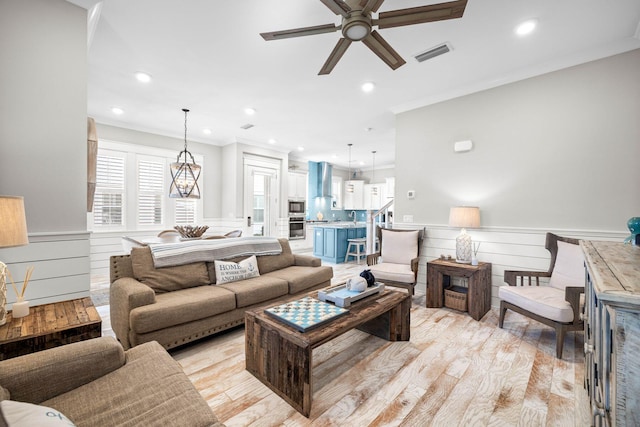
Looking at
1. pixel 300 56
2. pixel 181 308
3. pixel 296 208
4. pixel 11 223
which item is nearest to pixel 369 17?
pixel 300 56

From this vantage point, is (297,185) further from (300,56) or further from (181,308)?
(181,308)

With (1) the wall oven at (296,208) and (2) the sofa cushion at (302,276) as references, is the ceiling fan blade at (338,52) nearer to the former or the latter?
(2) the sofa cushion at (302,276)

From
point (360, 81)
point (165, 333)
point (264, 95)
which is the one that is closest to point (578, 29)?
point (360, 81)

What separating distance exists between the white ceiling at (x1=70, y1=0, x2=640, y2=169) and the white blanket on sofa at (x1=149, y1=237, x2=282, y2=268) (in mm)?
2043

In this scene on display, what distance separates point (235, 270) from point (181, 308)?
2.78 ft

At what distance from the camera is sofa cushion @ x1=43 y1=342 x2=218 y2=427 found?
1.04m

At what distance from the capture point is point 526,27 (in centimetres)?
239

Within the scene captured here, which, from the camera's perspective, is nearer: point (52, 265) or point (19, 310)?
point (19, 310)

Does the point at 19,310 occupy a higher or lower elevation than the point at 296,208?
lower

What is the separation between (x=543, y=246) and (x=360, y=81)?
2915mm

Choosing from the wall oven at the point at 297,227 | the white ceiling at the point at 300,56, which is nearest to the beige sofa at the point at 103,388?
the white ceiling at the point at 300,56

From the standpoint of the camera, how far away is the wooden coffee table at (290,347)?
1.63 m

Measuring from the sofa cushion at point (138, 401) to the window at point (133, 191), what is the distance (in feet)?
Answer: 15.6

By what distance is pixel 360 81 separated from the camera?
343 cm
